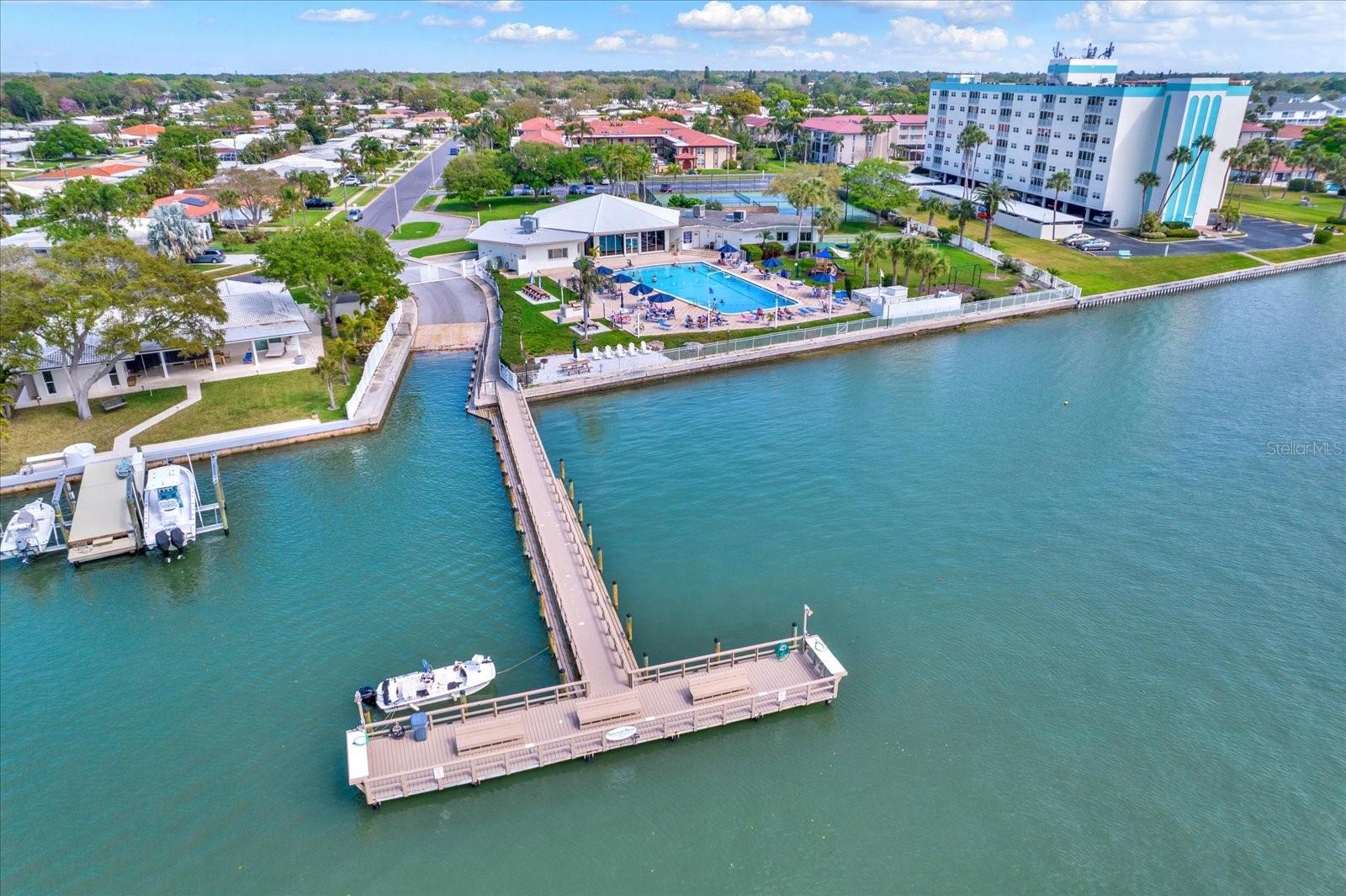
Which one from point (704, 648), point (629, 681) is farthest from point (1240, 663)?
point (629, 681)

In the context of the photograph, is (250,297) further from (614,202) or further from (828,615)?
(828,615)

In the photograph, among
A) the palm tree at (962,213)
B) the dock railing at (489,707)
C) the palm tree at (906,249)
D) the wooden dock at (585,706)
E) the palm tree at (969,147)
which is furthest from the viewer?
the palm tree at (969,147)

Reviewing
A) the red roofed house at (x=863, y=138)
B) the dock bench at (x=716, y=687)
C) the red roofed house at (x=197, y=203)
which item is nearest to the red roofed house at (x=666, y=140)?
the red roofed house at (x=863, y=138)

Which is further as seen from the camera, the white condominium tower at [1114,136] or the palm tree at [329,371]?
the white condominium tower at [1114,136]

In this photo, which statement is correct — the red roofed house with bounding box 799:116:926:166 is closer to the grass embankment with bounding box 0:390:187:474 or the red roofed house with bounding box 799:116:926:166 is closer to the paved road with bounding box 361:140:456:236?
the paved road with bounding box 361:140:456:236

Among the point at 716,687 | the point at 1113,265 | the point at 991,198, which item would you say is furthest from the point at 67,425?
the point at 1113,265

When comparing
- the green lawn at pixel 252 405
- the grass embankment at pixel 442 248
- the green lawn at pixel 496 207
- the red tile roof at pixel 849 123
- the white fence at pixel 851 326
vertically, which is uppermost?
the red tile roof at pixel 849 123

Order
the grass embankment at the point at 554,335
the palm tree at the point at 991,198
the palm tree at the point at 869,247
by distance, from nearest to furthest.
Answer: the grass embankment at the point at 554,335 < the palm tree at the point at 869,247 < the palm tree at the point at 991,198

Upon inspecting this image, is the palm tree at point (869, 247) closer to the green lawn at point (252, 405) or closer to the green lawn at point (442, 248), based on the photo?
the green lawn at point (442, 248)
